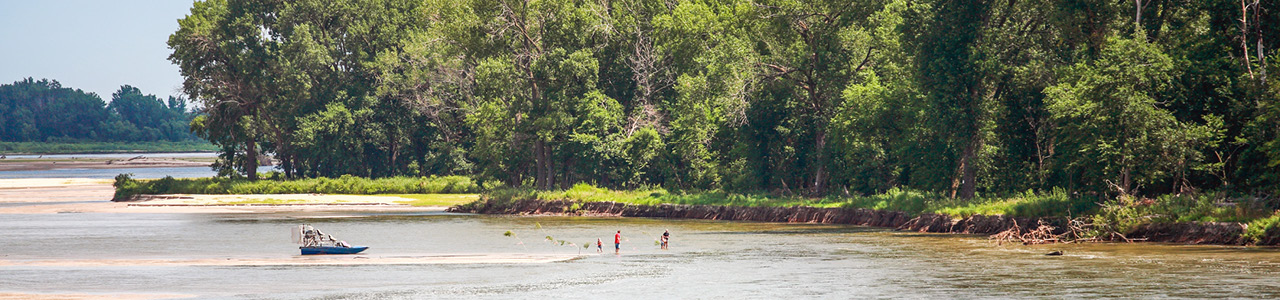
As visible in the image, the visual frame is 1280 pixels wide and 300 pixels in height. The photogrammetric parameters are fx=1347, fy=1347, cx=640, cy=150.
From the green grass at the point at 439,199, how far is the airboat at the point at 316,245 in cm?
3874

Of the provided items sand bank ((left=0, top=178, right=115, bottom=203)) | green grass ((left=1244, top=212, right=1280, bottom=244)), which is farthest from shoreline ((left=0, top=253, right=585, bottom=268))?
sand bank ((left=0, top=178, right=115, bottom=203))

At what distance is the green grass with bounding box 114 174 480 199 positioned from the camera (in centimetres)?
10125

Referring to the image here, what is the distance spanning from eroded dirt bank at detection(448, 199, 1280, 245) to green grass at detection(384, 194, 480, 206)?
23.6ft

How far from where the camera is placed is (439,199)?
94438 millimetres

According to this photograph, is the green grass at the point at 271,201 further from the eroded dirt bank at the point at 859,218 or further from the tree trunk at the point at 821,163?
the tree trunk at the point at 821,163

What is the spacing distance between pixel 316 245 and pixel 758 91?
28.5 meters

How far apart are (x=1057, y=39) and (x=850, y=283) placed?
2367cm

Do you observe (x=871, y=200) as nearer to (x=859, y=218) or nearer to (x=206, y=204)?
(x=859, y=218)

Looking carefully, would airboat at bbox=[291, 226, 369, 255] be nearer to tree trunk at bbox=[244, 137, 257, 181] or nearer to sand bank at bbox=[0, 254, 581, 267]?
sand bank at bbox=[0, 254, 581, 267]

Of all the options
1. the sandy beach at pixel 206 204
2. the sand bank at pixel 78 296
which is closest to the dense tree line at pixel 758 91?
the sandy beach at pixel 206 204

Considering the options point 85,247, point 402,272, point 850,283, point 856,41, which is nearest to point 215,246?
point 85,247

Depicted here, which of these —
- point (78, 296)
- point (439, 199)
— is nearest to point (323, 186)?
point (439, 199)

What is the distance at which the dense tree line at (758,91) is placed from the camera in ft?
156

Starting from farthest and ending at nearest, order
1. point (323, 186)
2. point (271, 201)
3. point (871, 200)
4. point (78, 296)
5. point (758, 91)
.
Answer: point (323, 186) → point (271, 201) → point (758, 91) → point (871, 200) → point (78, 296)
